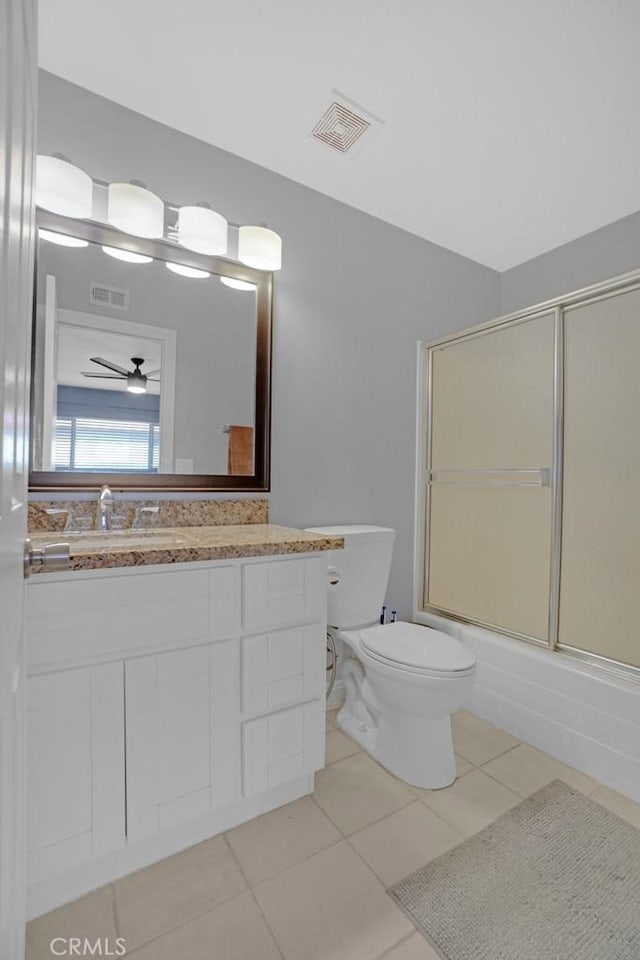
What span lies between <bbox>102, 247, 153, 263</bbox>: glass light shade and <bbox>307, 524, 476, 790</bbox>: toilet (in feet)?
4.18

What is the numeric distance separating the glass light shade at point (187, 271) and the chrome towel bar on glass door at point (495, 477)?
1451 mm

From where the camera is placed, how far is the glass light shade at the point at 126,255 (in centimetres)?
162

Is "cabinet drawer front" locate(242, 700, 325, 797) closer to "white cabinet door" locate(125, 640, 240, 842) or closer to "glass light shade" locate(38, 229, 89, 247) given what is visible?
"white cabinet door" locate(125, 640, 240, 842)

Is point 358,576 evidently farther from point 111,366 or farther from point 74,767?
point 111,366

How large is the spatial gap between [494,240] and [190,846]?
3.00m

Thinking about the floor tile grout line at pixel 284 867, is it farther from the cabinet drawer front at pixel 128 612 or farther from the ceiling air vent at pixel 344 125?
the ceiling air vent at pixel 344 125

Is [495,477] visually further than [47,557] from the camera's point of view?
Yes

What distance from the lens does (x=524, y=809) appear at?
146cm

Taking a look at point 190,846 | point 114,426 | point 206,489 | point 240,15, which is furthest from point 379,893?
point 240,15

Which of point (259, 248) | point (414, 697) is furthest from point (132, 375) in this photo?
point (414, 697)

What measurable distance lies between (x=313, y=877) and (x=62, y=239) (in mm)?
2114

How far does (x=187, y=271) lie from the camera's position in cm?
178

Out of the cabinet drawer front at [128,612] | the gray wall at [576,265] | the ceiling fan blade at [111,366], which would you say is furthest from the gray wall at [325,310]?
the cabinet drawer front at [128,612]

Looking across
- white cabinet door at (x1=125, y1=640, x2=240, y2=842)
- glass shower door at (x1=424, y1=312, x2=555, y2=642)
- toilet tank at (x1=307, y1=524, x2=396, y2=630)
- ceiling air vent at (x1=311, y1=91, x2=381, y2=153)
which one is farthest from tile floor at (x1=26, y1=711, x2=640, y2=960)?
ceiling air vent at (x1=311, y1=91, x2=381, y2=153)
